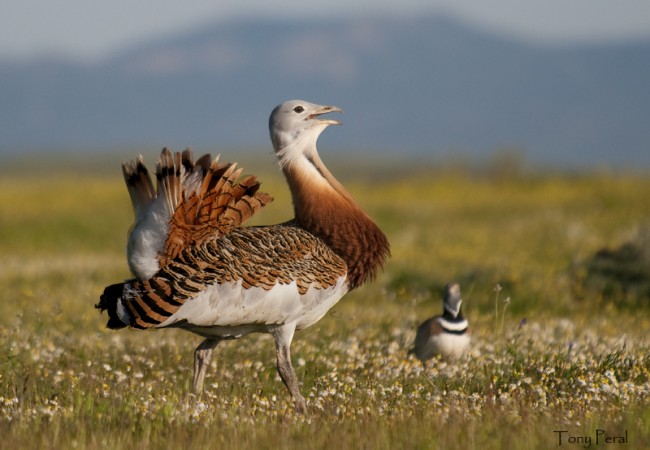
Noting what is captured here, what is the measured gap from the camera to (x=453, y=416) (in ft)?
16.5

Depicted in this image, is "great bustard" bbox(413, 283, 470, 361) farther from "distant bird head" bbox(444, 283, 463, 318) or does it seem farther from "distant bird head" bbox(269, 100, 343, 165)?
"distant bird head" bbox(269, 100, 343, 165)

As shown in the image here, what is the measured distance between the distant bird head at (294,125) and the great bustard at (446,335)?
182 centimetres

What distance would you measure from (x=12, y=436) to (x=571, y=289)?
8289 millimetres

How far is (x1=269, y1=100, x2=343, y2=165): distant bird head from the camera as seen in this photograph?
21.2 feet

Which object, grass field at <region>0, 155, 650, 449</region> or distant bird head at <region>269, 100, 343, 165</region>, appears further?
distant bird head at <region>269, 100, 343, 165</region>

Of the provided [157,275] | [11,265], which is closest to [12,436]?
[157,275]

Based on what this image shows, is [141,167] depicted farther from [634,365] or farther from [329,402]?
[634,365]

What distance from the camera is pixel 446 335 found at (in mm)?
7324

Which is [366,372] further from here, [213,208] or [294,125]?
[294,125]

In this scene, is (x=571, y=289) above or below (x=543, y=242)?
below
